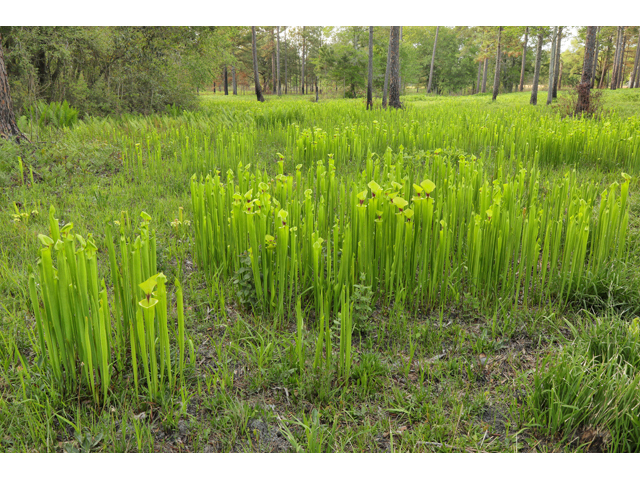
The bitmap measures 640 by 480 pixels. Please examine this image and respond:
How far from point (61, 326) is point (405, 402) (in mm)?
1211

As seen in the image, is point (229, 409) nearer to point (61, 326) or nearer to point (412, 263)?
point (61, 326)

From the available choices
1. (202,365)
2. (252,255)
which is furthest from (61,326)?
(252,255)

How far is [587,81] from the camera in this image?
30.6 ft

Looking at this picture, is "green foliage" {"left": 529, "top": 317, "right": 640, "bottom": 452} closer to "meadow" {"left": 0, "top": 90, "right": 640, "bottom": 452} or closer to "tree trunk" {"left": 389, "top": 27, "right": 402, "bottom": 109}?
"meadow" {"left": 0, "top": 90, "right": 640, "bottom": 452}

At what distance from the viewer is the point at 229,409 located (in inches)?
55.4

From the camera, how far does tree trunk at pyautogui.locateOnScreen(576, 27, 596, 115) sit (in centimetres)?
902

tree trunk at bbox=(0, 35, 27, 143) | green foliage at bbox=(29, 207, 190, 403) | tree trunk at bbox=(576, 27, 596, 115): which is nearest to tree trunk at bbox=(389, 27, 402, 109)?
tree trunk at bbox=(576, 27, 596, 115)

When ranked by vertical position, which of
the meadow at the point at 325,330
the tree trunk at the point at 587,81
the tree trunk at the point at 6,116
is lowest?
the meadow at the point at 325,330

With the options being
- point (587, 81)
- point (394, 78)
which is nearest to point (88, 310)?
point (587, 81)

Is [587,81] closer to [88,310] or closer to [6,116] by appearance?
[6,116]

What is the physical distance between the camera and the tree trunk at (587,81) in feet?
29.6

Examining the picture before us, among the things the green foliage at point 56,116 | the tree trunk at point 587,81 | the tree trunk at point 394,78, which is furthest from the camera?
the tree trunk at point 394,78

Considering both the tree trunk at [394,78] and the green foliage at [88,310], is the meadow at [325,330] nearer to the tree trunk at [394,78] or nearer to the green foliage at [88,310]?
the green foliage at [88,310]

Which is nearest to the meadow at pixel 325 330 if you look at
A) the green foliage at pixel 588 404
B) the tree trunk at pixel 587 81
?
the green foliage at pixel 588 404
